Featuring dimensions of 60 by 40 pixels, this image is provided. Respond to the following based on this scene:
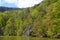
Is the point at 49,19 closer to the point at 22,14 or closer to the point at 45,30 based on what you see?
the point at 45,30

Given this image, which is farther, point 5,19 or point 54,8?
point 5,19

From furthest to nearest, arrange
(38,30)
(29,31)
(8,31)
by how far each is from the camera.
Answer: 1. (8,31)
2. (29,31)
3. (38,30)

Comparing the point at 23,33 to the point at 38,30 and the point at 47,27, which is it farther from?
the point at 47,27

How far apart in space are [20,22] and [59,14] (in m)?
68.9

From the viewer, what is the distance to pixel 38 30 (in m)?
101

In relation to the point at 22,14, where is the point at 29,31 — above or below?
below

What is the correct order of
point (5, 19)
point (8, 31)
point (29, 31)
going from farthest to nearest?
point (5, 19) → point (8, 31) → point (29, 31)

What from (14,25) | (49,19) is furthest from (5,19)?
(49,19)

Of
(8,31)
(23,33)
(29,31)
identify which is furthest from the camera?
(8,31)

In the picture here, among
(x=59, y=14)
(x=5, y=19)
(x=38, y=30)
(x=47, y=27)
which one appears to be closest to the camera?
(x=59, y=14)

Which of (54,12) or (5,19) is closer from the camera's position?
(54,12)

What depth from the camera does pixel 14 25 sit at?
161 m

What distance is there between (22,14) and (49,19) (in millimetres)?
71917

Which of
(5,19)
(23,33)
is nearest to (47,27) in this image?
(23,33)
